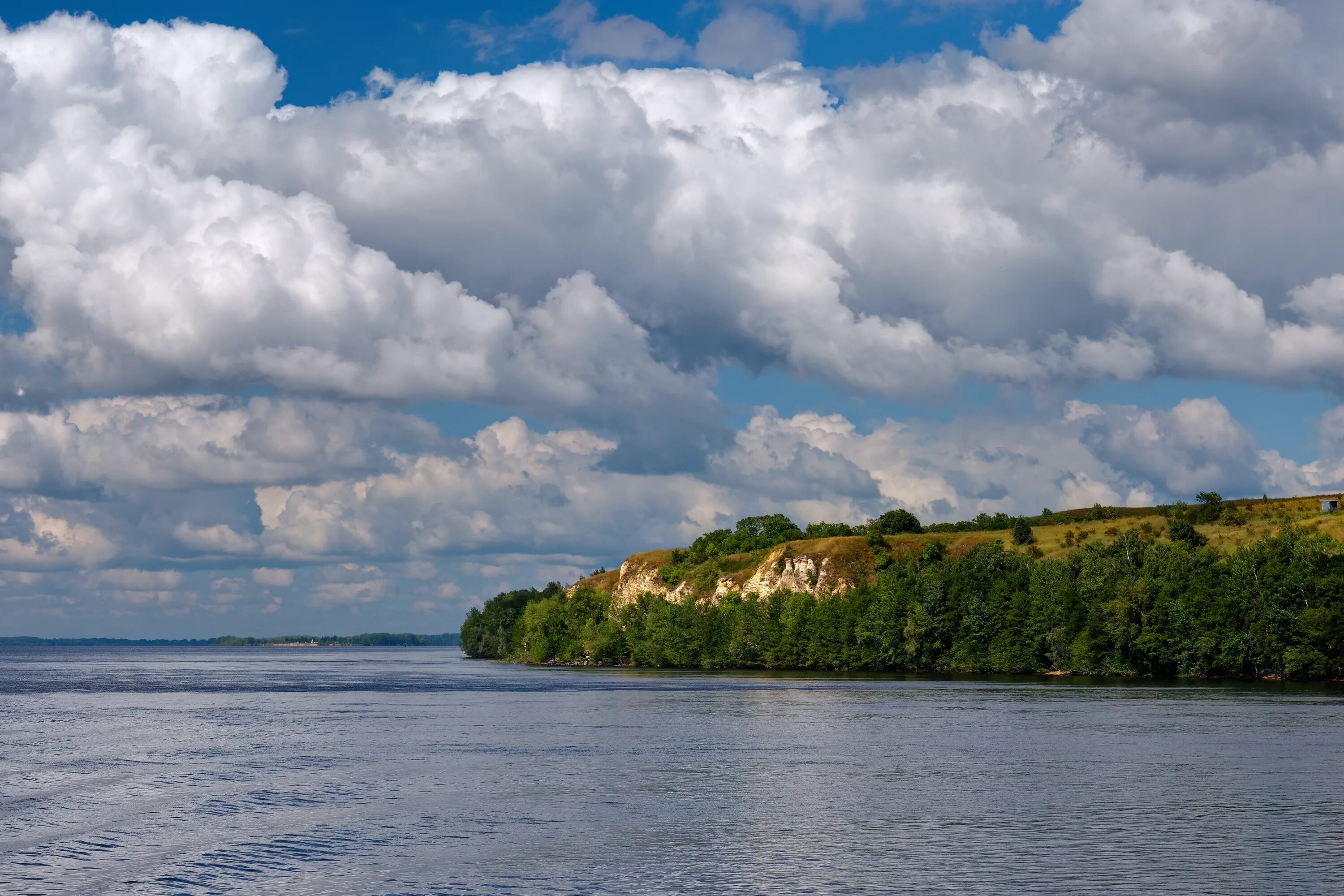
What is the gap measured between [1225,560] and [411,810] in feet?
481

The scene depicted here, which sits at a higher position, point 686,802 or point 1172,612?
point 1172,612

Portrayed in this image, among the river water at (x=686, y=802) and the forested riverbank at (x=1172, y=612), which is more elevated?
the forested riverbank at (x=1172, y=612)

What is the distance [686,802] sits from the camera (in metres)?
56.7

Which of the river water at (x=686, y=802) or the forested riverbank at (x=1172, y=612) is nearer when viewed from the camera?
the river water at (x=686, y=802)

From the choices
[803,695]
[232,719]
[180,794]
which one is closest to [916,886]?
[180,794]

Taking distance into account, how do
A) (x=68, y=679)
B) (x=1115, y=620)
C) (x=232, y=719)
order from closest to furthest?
(x=232, y=719)
(x=1115, y=620)
(x=68, y=679)

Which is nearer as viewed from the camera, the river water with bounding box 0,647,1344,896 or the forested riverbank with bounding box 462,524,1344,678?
the river water with bounding box 0,647,1344,896

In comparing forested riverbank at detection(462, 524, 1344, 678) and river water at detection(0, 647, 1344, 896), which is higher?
forested riverbank at detection(462, 524, 1344, 678)

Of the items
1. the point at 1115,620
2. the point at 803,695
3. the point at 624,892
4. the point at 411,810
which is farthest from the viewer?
the point at 1115,620

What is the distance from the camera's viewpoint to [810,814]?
53.0 metres

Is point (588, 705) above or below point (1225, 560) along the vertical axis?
below

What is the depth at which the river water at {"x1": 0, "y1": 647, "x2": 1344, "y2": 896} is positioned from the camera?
40.9 meters

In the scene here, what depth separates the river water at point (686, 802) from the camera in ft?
134

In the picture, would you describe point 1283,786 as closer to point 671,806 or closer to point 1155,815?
point 1155,815
